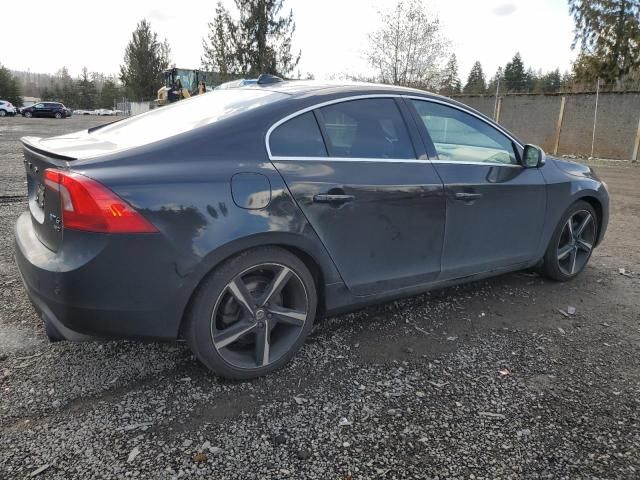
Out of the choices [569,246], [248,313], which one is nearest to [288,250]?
[248,313]

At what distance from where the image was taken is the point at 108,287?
224 centimetres

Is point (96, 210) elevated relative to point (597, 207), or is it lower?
elevated

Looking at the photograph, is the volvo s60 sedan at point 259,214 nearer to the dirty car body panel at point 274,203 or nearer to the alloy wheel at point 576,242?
the dirty car body panel at point 274,203

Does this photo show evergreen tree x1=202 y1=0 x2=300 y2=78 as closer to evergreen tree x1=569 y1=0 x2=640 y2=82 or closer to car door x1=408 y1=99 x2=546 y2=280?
evergreen tree x1=569 y1=0 x2=640 y2=82

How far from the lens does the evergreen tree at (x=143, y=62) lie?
183 feet

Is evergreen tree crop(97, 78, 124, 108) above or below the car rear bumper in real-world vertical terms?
above

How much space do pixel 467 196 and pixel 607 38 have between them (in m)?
34.9

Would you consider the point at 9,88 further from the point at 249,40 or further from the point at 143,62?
the point at 249,40

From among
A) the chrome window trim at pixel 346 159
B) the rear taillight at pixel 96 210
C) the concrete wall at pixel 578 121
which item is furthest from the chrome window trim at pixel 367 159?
the concrete wall at pixel 578 121

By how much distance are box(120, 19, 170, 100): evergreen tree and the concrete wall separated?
46719 mm

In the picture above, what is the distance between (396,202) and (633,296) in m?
2.55

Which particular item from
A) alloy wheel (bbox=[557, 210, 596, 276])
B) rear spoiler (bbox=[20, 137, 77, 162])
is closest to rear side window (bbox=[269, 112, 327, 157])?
rear spoiler (bbox=[20, 137, 77, 162])

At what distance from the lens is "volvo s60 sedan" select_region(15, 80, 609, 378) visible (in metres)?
2.25

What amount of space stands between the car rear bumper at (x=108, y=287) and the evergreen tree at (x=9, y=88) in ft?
235
